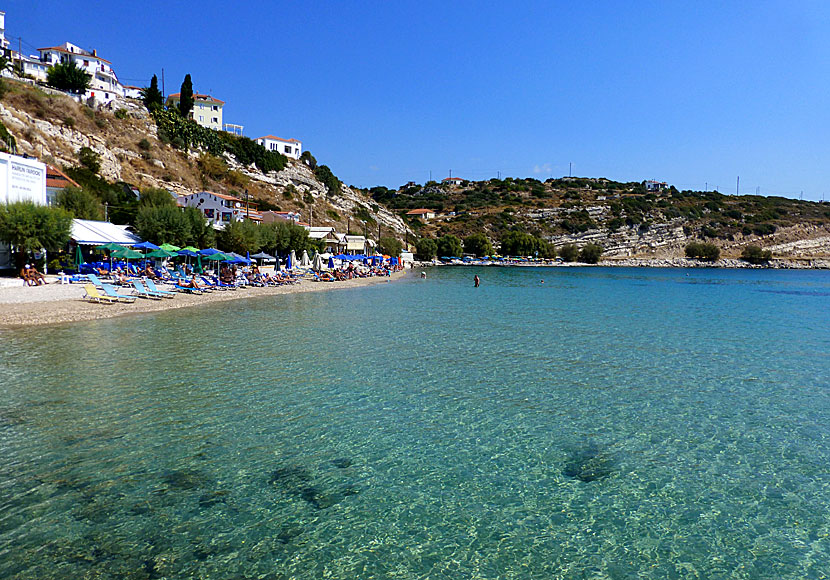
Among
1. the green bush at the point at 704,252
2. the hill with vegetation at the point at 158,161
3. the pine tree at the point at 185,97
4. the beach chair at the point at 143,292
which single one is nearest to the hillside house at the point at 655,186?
the green bush at the point at 704,252

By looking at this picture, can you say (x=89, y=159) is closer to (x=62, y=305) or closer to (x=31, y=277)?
(x=31, y=277)

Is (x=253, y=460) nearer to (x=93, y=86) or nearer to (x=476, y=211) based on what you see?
(x=93, y=86)

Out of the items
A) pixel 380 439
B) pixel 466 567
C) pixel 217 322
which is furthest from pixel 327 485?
pixel 217 322

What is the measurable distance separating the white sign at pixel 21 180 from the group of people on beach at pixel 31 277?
4197mm

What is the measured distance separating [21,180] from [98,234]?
455 centimetres

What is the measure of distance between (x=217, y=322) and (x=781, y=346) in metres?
19.5

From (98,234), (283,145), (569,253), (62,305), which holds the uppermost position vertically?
(283,145)

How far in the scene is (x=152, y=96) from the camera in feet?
268

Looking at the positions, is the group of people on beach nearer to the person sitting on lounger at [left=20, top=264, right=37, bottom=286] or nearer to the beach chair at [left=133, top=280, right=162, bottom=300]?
the person sitting on lounger at [left=20, top=264, right=37, bottom=286]

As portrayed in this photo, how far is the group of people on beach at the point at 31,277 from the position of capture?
2442 centimetres

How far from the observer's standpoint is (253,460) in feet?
24.5

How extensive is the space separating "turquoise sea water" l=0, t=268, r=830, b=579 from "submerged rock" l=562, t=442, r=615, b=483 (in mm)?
42

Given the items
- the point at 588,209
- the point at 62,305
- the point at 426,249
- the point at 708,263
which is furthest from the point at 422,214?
the point at 62,305

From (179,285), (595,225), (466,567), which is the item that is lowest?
(466,567)
